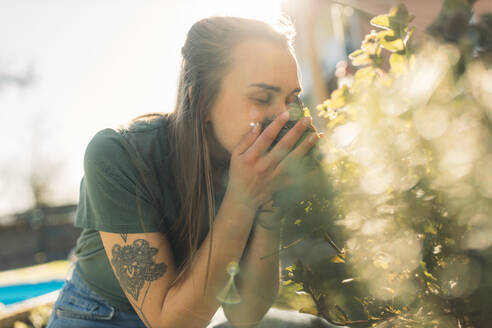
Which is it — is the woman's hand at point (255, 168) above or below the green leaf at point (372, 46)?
below

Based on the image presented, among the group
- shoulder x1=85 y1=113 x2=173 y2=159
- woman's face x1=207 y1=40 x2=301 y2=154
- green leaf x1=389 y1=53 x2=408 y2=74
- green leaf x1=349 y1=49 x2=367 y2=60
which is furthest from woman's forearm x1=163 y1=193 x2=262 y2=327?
green leaf x1=389 y1=53 x2=408 y2=74

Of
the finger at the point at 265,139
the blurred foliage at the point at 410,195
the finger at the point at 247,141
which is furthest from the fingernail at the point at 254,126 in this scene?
the blurred foliage at the point at 410,195

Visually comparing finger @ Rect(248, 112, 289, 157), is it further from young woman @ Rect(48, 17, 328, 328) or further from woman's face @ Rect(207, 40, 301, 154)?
woman's face @ Rect(207, 40, 301, 154)

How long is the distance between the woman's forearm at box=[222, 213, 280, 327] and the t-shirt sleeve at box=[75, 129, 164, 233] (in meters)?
0.47

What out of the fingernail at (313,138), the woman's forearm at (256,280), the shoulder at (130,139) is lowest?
the woman's forearm at (256,280)

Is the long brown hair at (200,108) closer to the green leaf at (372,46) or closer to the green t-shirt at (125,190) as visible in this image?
the green t-shirt at (125,190)

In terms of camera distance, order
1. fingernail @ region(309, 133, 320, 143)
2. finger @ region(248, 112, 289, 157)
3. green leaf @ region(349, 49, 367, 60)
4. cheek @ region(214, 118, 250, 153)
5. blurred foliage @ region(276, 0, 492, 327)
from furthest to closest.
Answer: cheek @ region(214, 118, 250, 153)
finger @ region(248, 112, 289, 157)
green leaf @ region(349, 49, 367, 60)
fingernail @ region(309, 133, 320, 143)
blurred foliage @ region(276, 0, 492, 327)

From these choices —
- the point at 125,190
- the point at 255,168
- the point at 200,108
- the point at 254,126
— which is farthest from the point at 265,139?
the point at 125,190

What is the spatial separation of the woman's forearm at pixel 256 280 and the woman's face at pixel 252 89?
0.51 metres

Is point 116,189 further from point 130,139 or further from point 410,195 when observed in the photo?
point 410,195

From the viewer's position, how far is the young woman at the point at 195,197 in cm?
165

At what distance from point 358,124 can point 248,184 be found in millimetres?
886

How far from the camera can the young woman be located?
1651 mm

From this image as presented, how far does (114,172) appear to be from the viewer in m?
1.89
